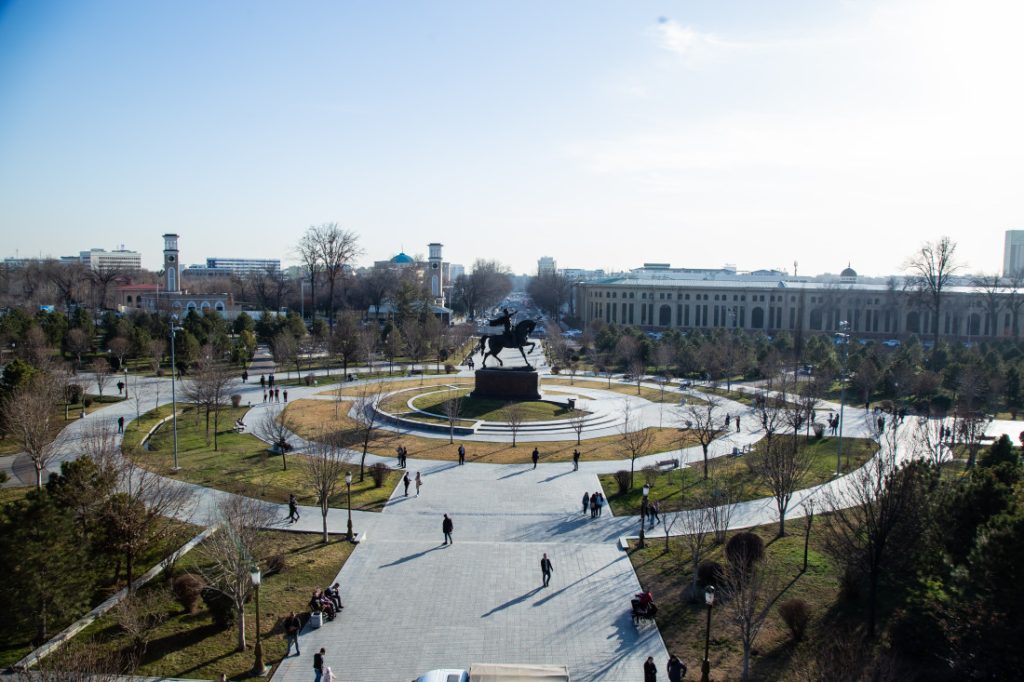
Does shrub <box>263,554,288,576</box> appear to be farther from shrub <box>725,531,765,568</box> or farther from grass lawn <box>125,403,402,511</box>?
shrub <box>725,531,765,568</box>

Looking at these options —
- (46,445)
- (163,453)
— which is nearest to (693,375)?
(163,453)

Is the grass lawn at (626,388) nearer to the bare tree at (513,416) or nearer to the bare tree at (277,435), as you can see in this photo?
the bare tree at (513,416)

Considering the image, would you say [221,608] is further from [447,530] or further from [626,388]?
[626,388]

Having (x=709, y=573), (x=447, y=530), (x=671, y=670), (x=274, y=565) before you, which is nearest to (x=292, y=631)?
(x=274, y=565)

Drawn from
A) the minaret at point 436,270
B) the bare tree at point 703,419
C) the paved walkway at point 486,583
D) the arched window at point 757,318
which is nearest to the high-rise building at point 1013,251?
the arched window at point 757,318

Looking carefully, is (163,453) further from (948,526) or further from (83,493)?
(948,526)

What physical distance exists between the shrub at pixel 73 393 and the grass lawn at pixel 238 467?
6.38 metres

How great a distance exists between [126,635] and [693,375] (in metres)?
45.7

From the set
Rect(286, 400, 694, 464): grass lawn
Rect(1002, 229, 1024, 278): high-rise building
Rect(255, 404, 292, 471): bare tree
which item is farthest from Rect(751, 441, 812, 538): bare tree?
Rect(1002, 229, 1024, 278): high-rise building

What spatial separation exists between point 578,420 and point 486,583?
56.6 ft

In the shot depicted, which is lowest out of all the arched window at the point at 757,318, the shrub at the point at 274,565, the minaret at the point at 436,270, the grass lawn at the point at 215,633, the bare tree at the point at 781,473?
the grass lawn at the point at 215,633

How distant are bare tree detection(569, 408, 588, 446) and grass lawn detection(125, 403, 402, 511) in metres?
9.53

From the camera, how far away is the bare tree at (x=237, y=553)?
14.1 metres

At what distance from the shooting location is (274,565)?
17594 millimetres
